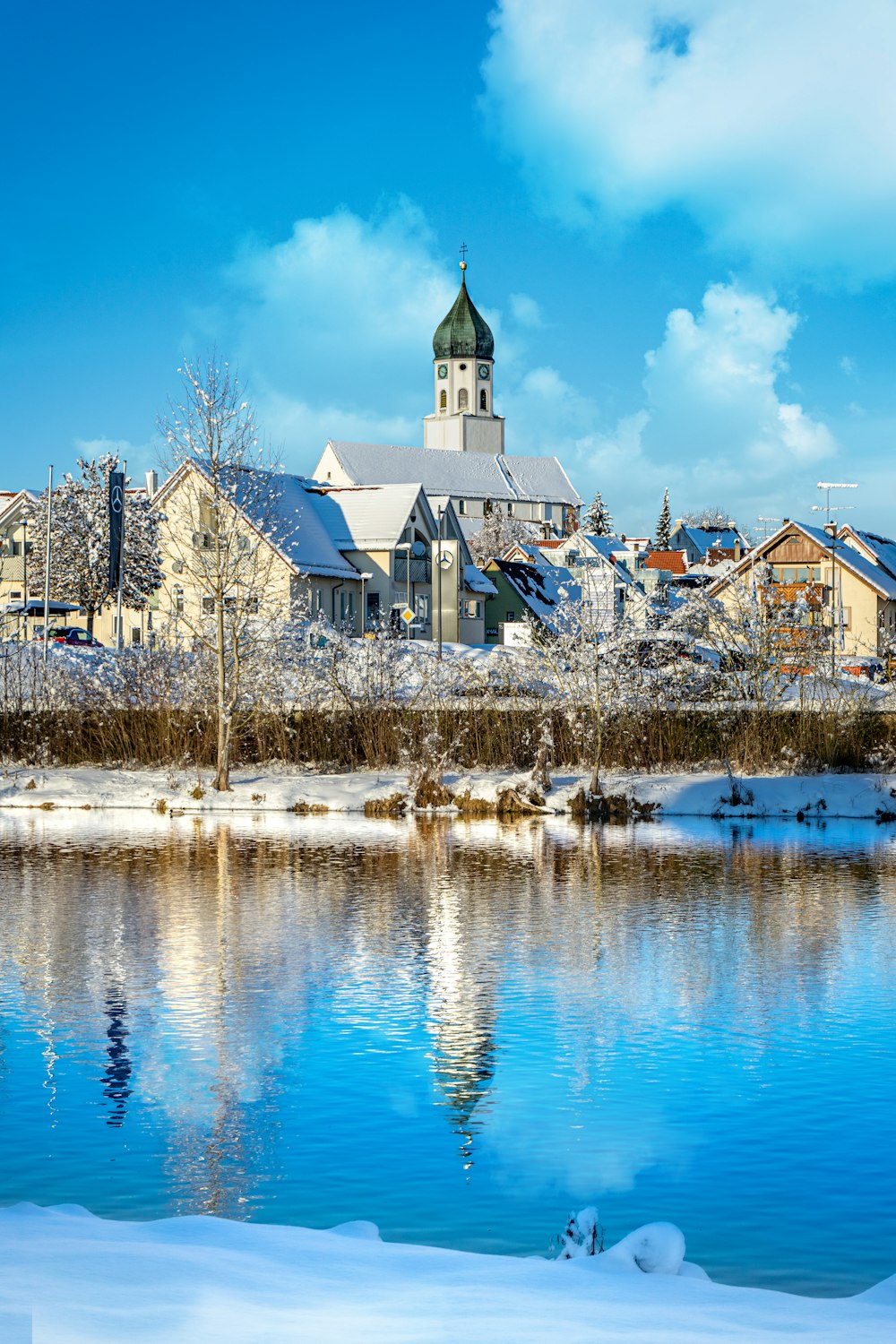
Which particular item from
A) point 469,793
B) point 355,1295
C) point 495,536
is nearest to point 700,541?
point 495,536

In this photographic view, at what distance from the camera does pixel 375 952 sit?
14711 millimetres

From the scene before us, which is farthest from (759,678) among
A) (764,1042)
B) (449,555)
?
(449,555)

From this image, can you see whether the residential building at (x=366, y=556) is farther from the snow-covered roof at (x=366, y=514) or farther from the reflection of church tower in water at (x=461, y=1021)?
the reflection of church tower in water at (x=461, y=1021)

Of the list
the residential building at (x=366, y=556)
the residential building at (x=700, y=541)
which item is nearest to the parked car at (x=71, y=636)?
the residential building at (x=366, y=556)

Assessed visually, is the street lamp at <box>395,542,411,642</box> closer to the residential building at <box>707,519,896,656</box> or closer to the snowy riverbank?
the residential building at <box>707,519,896,656</box>

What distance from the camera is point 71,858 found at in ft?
73.9

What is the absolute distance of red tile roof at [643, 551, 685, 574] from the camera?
134m

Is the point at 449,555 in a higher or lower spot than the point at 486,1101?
higher

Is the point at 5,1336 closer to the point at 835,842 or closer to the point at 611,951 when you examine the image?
the point at 611,951

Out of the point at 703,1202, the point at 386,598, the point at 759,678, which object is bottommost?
the point at 703,1202

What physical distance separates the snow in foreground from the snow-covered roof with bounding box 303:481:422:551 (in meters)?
78.2

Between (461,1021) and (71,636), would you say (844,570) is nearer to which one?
(71,636)

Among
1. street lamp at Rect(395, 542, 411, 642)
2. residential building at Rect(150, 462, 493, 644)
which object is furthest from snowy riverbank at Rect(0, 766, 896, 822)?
street lamp at Rect(395, 542, 411, 642)

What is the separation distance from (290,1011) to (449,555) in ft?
194
